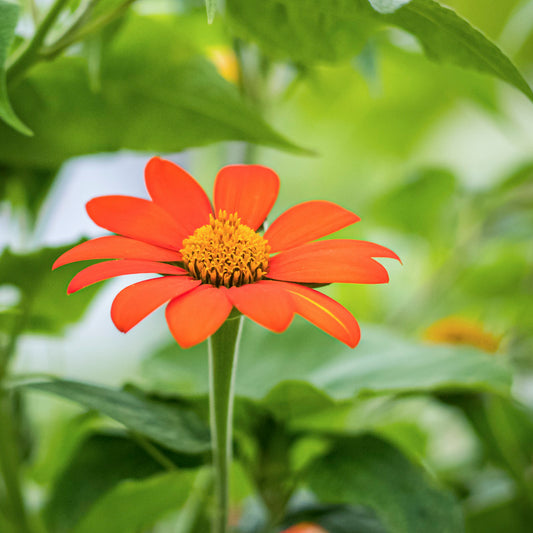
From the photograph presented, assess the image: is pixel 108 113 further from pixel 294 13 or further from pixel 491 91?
pixel 491 91

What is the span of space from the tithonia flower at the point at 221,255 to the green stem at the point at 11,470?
0.36ft

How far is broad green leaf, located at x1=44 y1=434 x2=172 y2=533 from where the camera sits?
235mm

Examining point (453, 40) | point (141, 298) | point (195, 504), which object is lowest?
point (195, 504)

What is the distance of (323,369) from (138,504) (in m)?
0.11

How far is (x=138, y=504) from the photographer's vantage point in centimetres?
26

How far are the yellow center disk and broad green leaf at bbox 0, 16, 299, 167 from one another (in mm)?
89

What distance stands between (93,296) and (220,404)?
0.12m

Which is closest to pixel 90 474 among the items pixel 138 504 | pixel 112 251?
pixel 138 504

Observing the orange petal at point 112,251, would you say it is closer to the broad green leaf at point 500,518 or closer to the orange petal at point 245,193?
the orange petal at point 245,193

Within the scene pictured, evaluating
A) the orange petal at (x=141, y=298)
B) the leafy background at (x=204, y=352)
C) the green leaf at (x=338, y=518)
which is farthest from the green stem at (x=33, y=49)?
the green leaf at (x=338, y=518)

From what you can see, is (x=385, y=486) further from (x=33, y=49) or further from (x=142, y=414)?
(x=33, y=49)

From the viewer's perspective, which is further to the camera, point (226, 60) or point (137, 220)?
point (226, 60)

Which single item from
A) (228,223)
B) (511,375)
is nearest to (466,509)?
(511,375)

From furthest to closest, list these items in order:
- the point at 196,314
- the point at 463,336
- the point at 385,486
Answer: the point at 463,336 < the point at 385,486 < the point at 196,314
